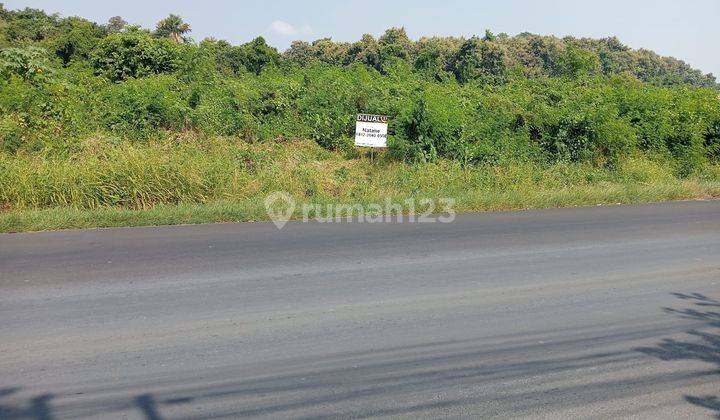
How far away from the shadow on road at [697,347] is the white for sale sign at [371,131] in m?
11.1

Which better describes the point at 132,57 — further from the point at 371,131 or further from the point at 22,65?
the point at 371,131

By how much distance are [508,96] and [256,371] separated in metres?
19.6

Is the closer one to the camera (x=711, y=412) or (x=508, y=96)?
(x=711, y=412)

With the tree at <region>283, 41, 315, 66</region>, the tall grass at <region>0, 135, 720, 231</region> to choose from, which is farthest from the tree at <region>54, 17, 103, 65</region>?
the tree at <region>283, 41, 315, 66</region>

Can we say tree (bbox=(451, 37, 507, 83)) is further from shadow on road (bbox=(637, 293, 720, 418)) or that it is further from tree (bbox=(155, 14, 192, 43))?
shadow on road (bbox=(637, 293, 720, 418))

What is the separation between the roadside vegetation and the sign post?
34.8 inches

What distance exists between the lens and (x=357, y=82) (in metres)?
23.4

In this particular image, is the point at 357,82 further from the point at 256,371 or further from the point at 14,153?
the point at 256,371

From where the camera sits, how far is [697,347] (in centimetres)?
683

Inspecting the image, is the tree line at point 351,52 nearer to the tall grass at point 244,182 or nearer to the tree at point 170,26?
the tree at point 170,26

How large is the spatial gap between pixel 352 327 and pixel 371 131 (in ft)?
38.6

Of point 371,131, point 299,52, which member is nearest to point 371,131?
point 371,131

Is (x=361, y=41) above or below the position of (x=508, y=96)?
above

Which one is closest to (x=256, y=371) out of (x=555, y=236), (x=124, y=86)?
(x=555, y=236)
